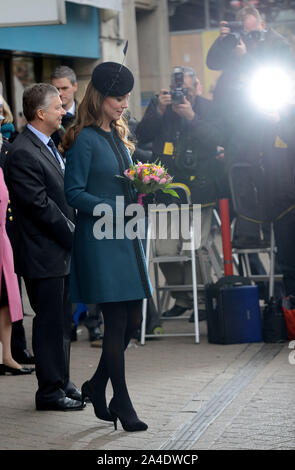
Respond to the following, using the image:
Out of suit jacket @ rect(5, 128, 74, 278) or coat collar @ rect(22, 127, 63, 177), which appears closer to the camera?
suit jacket @ rect(5, 128, 74, 278)

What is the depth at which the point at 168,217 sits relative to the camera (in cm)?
919

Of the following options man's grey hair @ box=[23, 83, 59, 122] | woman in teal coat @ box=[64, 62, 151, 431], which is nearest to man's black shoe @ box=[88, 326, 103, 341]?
man's grey hair @ box=[23, 83, 59, 122]

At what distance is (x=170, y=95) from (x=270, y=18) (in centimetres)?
1600

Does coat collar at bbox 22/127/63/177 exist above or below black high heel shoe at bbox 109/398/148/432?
above

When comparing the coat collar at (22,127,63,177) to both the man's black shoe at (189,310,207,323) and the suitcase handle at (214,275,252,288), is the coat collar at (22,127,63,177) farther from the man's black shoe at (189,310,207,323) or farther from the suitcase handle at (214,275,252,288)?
the man's black shoe at (189,310,207,323)

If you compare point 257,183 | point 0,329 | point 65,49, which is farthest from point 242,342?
point 65,49

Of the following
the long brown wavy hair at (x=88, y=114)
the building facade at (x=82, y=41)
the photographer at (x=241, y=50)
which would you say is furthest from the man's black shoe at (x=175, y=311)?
the long brown wavy hair at (x=88, y=114)

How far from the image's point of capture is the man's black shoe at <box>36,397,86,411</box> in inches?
261

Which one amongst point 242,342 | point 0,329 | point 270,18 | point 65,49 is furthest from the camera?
point 270,18

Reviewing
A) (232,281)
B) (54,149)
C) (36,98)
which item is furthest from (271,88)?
(36,98)

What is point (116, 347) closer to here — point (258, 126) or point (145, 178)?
point (145, 178)

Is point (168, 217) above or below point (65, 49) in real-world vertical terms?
below

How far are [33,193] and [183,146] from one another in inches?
124
